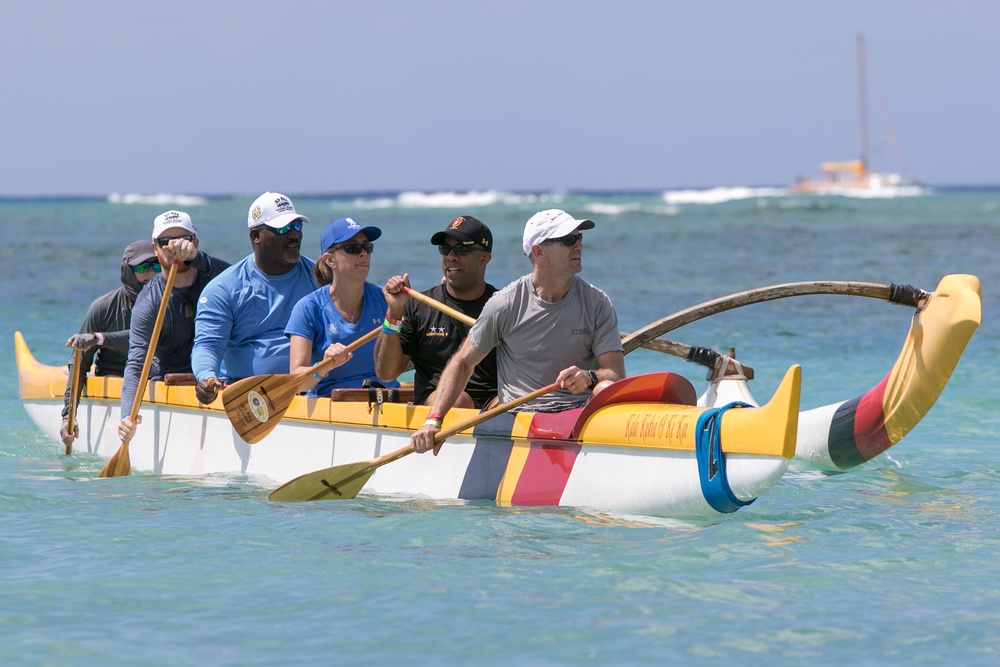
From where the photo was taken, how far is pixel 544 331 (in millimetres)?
6195

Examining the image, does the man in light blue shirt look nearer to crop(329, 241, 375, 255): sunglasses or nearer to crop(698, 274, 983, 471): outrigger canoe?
crop(329, 241, 375, 255): sunglasses

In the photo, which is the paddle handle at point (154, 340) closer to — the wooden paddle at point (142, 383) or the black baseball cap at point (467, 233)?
the wooden paddle at point (142, 383)

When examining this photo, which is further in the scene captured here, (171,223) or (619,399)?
(171,223)

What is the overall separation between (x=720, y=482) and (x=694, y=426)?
275mm

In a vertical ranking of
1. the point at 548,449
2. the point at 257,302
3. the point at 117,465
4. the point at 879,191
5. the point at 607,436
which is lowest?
the point at 117,465

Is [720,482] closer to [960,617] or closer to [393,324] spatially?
[960,617]

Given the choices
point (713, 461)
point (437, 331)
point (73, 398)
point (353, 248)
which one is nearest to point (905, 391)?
point (713, 461)

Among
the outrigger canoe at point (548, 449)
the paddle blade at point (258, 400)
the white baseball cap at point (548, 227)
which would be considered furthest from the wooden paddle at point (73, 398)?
the white baseball cap at point (548, 227)

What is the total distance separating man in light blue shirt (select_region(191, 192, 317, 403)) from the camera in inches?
299

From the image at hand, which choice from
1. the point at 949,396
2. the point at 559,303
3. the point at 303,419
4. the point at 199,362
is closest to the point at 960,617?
the point at 559,303

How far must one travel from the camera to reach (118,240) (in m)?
40.6

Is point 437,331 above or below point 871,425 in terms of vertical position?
above

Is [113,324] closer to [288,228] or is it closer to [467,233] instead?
[288,228]

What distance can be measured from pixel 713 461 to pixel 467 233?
5.74 feet
